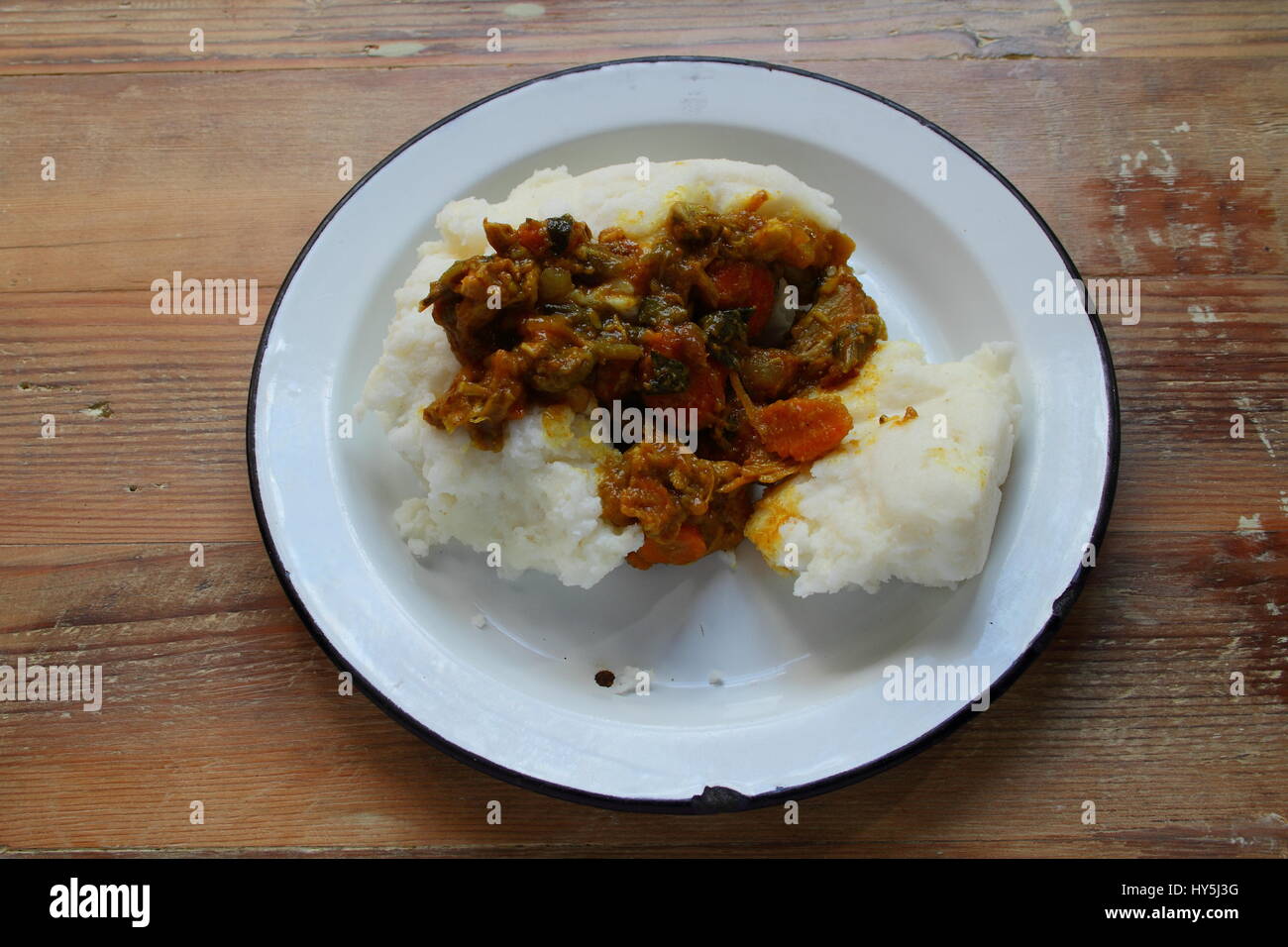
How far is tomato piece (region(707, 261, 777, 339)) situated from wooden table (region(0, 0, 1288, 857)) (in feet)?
4.61

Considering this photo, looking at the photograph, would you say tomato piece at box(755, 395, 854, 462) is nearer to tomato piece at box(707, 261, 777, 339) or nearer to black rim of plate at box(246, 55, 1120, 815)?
tomato piece at box(707, 261, 777, 339)

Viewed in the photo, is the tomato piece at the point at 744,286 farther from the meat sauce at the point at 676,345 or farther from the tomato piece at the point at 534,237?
the tomato piece at the point at 534,237

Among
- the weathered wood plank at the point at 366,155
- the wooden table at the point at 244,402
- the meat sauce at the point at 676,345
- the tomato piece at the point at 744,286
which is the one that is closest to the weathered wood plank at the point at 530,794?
the wooden table at the point at 244,402

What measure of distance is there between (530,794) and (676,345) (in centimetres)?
156

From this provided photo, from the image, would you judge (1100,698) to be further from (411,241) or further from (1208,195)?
(411,241)

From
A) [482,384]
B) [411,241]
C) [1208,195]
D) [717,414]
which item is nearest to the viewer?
[482,384]

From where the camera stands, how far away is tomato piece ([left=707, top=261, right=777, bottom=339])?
3.12 meters

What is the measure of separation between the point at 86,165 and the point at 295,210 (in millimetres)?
971

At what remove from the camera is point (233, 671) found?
3322 mm

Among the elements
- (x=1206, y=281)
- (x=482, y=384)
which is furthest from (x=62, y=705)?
(x=1206, y=281)

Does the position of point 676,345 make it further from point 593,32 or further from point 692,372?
point 593,32

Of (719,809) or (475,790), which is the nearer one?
(719,809)

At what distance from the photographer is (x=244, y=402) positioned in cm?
364

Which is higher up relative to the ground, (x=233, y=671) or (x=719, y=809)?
(x=233, y=671)
